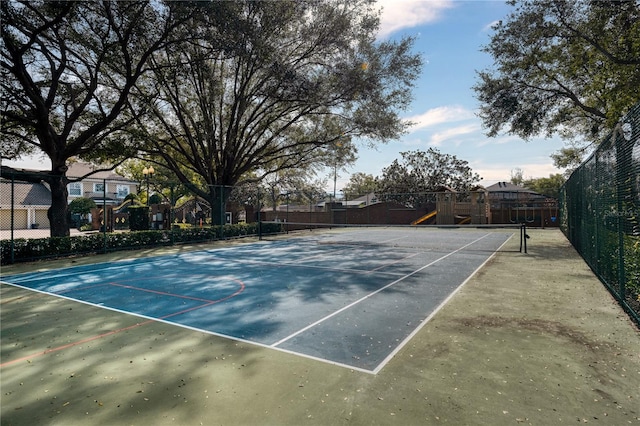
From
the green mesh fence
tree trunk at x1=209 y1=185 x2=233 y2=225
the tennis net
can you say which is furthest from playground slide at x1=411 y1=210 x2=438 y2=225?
the green mesh fence

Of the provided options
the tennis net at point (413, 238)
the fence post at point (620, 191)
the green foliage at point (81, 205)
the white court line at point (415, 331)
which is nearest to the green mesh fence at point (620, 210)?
the fence post at point (620, 191)

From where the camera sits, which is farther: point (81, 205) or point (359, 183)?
point (359, 183)

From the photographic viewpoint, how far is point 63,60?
1523 cm

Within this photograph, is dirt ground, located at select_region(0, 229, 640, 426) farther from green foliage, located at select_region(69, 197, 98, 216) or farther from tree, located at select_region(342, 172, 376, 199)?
tree, located at select_region(342, 172, 376, 199)

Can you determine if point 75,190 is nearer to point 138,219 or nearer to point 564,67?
point 138,219

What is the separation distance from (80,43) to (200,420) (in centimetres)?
1800

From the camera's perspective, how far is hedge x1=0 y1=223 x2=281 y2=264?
42.9ft

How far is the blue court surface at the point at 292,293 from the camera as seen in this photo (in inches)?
201

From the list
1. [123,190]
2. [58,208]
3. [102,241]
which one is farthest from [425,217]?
[123,190]

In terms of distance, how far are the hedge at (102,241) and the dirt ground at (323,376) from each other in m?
8.83

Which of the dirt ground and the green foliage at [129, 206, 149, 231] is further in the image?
the green foliage at [129, 206, 149, 231]

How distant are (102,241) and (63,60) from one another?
26.3 ft

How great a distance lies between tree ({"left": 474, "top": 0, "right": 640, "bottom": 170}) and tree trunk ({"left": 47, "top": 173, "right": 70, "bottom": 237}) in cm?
2218

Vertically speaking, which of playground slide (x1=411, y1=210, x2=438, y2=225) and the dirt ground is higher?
playground slide (x1=411, y1=210, x2=438, y2=225)
